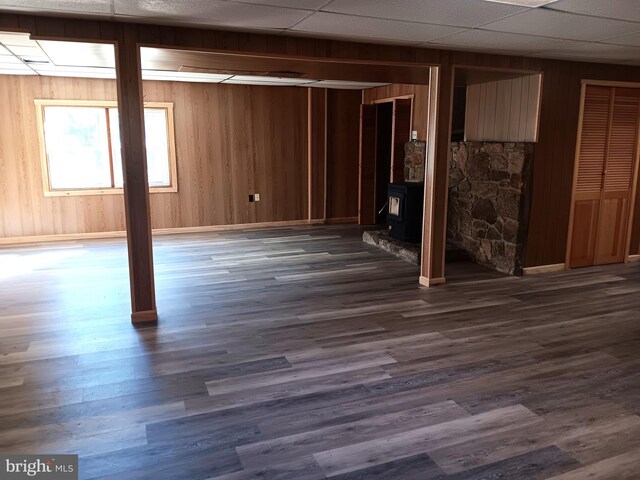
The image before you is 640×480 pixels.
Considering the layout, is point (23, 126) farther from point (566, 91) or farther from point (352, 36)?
point (566, 91)

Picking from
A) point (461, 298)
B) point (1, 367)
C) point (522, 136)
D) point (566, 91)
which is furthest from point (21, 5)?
point (566, 91)

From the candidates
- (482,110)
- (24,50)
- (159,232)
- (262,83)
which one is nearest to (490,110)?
(482,110)

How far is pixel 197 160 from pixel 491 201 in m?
4.46

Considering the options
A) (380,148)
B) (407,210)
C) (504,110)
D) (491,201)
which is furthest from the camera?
(380,148)

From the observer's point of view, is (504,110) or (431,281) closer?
(431,281)

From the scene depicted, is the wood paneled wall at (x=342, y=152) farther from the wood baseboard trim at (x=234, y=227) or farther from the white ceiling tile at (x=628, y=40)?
the white ceiling tile at (x=628, y=40)

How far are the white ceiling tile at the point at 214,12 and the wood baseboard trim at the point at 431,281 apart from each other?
2.77m

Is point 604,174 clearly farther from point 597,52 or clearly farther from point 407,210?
point 407,210

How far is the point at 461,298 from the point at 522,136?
1.96 metres

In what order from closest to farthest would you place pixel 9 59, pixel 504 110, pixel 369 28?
pixel 369 28, pixel 9 59, pixel 504 110

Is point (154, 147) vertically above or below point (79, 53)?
below

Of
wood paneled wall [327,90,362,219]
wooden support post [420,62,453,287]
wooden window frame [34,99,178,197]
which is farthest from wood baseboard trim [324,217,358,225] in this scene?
wooden support post [420,62,453,287]

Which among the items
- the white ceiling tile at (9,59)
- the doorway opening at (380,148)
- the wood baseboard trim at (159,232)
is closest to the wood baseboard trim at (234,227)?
the wood baseboard trim at (159,232)

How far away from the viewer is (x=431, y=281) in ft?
16.8
